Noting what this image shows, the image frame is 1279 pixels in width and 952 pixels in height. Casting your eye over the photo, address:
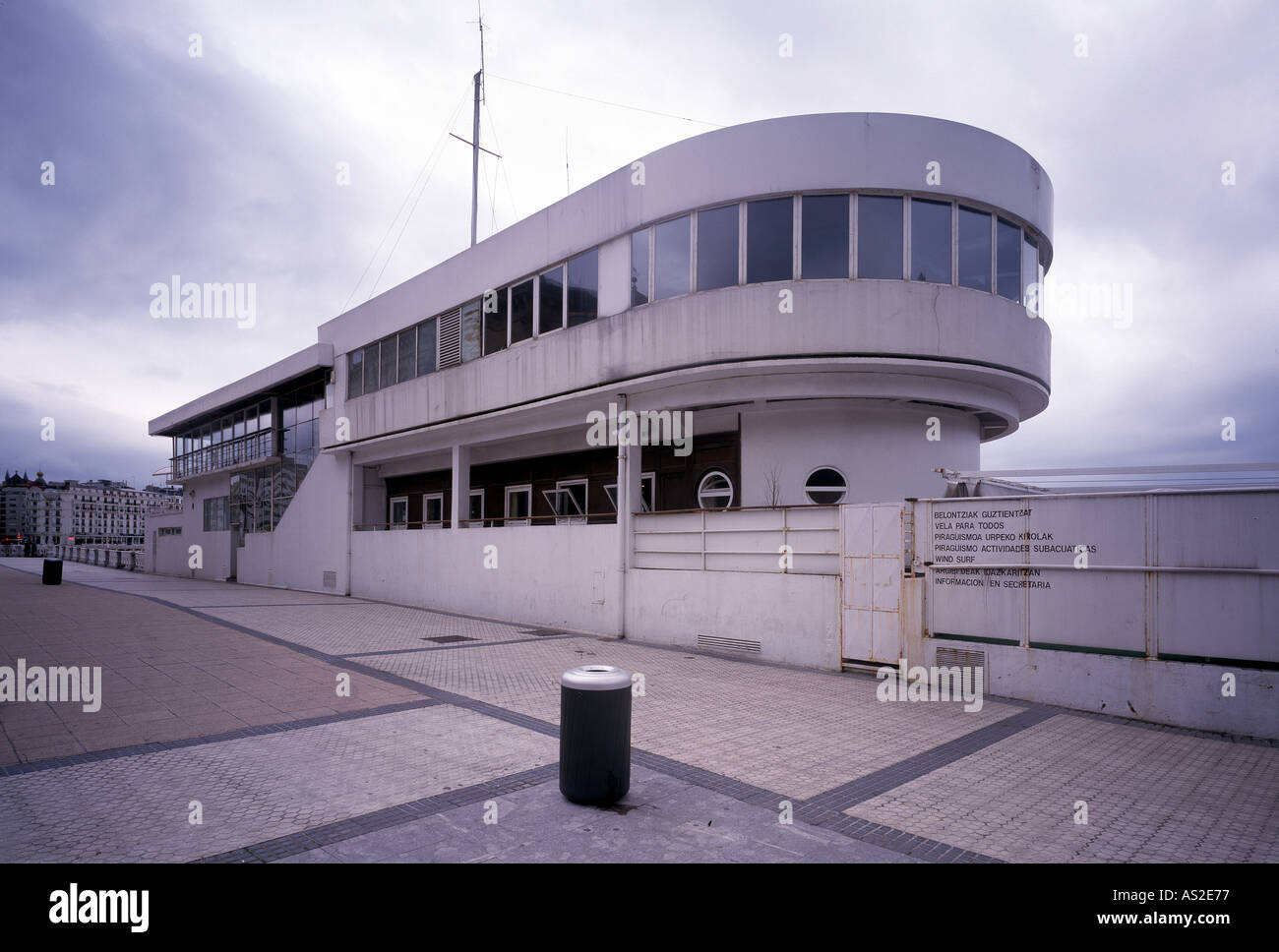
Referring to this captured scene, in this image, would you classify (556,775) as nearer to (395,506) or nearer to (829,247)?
(829,247)

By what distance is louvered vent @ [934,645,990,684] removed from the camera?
32.1 feet

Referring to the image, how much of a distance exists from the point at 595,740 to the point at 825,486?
9258 millimetres

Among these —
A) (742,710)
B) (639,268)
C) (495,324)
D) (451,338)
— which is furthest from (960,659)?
(451,338)

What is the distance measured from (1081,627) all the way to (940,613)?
5.54 ft

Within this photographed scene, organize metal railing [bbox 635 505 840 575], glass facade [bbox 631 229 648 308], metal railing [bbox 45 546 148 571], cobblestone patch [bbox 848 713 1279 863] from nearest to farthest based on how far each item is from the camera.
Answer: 1. cobblestone patch [bbox 848 713 1279 863]
2. metal railing [bbox 635 505 840 575]
3. glass facade [bbox 631 229 648 308]
4. metal railing [bbox 45 546 148 571]

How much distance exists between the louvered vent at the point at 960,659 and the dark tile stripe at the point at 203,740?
6.54m

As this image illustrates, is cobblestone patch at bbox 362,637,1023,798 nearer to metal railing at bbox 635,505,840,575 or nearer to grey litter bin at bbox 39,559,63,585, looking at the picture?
metal railing at bbox 635,505,840,575

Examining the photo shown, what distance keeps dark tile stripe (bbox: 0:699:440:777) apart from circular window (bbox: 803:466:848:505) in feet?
25.5

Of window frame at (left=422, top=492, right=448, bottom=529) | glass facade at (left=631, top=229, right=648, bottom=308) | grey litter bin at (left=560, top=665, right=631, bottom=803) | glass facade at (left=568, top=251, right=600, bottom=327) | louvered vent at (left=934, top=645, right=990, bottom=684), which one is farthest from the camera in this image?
window frame at (left=422, top=492, right=448, bottom=529)

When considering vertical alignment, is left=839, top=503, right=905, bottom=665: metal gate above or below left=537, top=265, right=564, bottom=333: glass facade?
below

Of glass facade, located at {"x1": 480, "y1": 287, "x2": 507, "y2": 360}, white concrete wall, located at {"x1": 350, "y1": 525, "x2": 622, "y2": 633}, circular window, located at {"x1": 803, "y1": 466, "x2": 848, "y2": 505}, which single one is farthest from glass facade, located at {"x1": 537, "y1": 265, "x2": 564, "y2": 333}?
circular window, located at {"x1": 803, "y1": 466, "x2": 848, "y2": 505}

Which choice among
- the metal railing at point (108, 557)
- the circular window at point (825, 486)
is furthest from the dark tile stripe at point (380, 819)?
the metal railing at point (108, 557)

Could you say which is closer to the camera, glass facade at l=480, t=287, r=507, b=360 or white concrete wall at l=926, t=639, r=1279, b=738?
white concrete wall at l=926, t=639, r=1279, b=738
